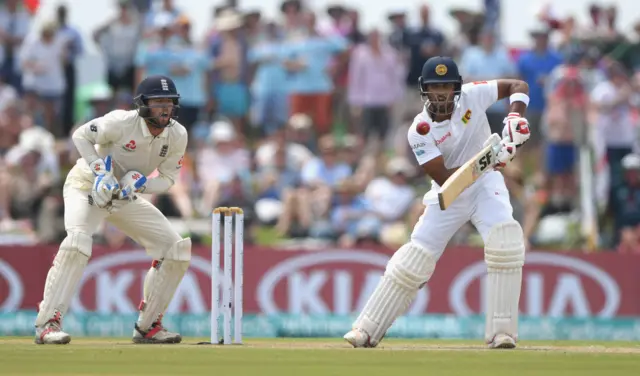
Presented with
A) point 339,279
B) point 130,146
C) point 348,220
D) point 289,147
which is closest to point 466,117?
point 130,146

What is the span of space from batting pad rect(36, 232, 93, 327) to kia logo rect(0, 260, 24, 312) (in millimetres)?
4054

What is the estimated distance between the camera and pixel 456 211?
8.84 metres

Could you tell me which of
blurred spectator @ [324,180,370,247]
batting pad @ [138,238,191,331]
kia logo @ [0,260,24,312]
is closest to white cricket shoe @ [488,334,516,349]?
batting pad @ [138,238,191,331]

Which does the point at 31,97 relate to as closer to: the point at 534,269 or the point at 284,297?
the point at 284,297

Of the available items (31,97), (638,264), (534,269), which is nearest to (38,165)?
(31,97)

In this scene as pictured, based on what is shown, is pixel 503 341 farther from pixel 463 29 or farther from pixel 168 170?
pixel 463 29

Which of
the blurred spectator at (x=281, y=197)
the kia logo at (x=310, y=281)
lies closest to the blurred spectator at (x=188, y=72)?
the blurred spectator at (x=281, y=197)

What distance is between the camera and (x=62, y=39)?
50.9 ft

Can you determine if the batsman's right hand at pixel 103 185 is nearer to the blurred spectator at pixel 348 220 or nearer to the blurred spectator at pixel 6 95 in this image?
the blurred spectator at pixel 348 220

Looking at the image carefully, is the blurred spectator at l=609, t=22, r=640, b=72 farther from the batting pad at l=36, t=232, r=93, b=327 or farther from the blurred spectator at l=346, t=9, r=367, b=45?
the batting pad at l=36, t=232, r=93, b=327

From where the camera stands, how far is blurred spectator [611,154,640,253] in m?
13.8

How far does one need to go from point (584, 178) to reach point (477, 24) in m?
2.42

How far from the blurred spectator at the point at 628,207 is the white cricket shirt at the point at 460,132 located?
5.20 meters

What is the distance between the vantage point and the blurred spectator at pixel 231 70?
50.6ft
